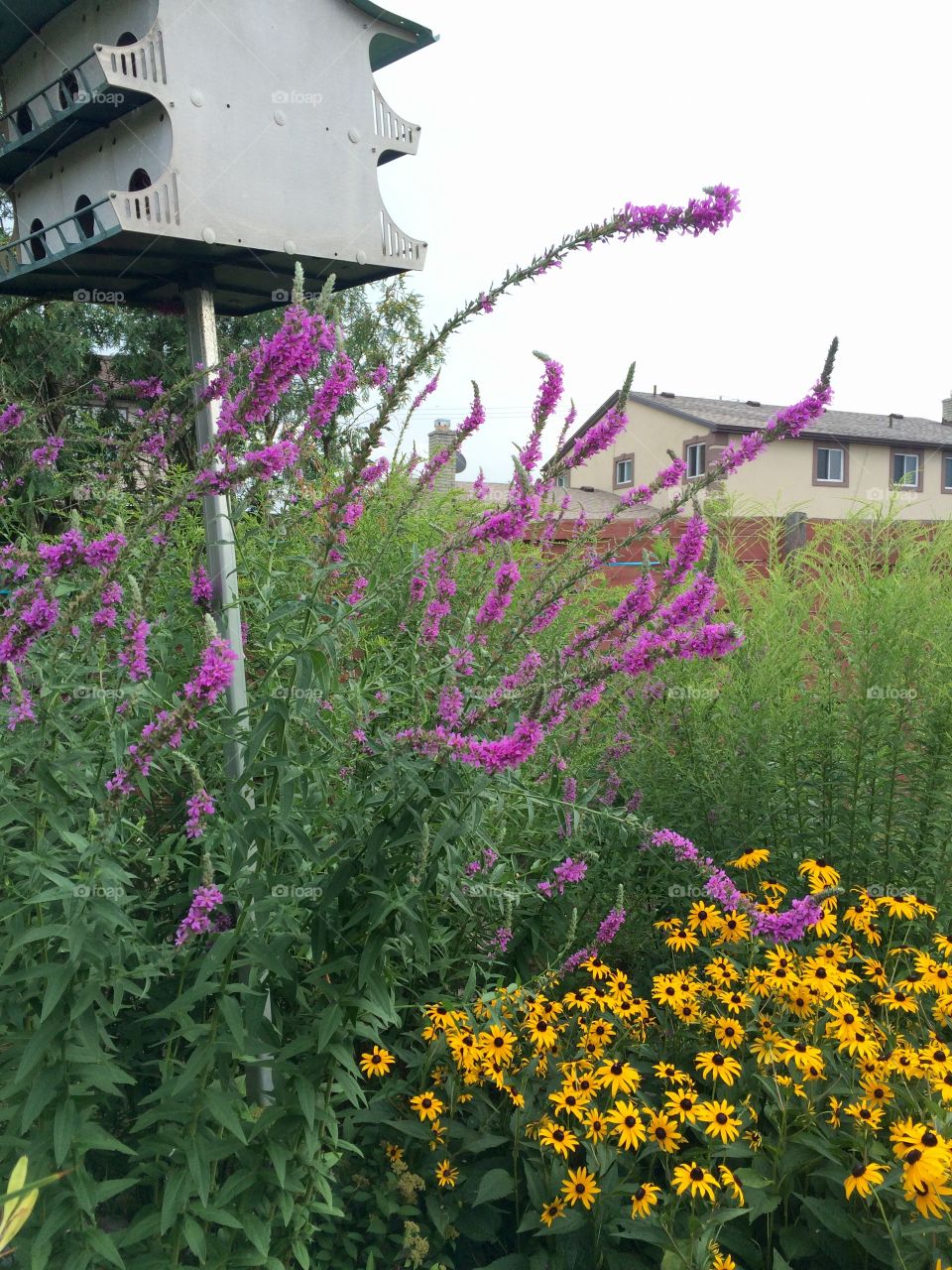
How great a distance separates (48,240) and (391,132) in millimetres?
1355

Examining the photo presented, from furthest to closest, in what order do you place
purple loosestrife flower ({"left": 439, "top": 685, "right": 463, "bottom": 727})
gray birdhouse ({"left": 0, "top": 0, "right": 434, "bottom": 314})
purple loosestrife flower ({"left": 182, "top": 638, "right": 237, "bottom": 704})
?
1. gray birdhouse ({"left": 0, "top": 0, "right": 434, "bottom": 314})
2. purple loosestrife flower ({"left": 439, "top": 685, "right": 463, "bottom": 727})
3. purple loosestrife flower ({"left": 182, "top": 638, "right": 237, "bottom": 704})

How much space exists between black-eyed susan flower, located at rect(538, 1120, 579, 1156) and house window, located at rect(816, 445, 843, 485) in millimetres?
31383

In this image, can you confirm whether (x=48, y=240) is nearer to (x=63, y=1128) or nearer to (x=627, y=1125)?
(x=63, y=1128)

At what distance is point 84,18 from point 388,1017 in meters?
3.59

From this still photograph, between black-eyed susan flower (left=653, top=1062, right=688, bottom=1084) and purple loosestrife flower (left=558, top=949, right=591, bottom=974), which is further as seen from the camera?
purple loosestrife flower (left=558, top=949, right=591, bottom=974)

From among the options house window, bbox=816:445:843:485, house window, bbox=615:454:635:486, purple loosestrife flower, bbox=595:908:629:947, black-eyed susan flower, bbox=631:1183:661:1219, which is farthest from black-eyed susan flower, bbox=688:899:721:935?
house window, bbox=615:454:635:486

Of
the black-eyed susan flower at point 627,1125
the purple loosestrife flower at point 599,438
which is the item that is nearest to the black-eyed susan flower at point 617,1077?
the black-eyed susan flower at point 627,1125

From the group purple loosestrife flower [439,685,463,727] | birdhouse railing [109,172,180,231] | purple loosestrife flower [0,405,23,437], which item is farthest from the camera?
purple loosestrife flower [0,405,23,437]

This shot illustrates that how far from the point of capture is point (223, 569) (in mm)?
2689

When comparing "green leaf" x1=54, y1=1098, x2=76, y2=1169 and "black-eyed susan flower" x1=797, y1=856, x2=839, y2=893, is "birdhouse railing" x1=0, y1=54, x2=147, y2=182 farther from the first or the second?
"black-eyed susan flower" x1=797, y1=856, x2=839, y2=893

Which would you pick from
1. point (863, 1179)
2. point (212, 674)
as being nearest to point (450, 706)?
point (212, 674)

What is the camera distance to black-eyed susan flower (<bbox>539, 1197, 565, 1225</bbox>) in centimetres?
223

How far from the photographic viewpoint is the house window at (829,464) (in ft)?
103

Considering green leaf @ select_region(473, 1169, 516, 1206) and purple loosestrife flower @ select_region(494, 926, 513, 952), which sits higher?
purple loosestrife flower @ select_region(494, 926, 513, 952)
